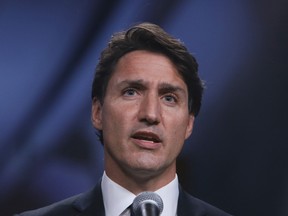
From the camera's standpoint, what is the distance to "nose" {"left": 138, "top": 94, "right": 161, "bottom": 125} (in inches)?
54.1

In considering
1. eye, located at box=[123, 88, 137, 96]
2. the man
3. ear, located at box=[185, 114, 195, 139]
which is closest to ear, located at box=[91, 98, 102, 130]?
the man

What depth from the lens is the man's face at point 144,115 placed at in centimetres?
139

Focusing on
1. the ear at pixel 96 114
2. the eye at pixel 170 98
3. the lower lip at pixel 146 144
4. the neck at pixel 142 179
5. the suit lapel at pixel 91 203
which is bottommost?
the suit lapel at pixel 91 203

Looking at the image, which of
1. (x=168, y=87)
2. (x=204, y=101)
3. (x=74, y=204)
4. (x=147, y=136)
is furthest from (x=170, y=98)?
(x=74, y=204)

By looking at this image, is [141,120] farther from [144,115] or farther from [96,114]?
[96,114]

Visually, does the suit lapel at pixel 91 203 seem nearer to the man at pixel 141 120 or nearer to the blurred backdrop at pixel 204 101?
the man at pixel 141 120

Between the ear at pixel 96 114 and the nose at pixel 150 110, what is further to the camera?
the ear at pixel 96 114

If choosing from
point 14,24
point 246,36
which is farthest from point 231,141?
point 14,24

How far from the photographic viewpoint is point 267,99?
1706 millimetres

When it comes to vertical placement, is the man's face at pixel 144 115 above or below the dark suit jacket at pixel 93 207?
above

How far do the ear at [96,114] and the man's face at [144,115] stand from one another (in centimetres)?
1

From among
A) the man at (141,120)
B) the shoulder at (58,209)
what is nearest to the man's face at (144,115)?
the man at (141,120)

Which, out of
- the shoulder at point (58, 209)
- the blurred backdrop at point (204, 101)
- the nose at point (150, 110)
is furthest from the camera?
the blurred backdrop at point (204, 101)

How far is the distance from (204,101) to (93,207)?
475mm
